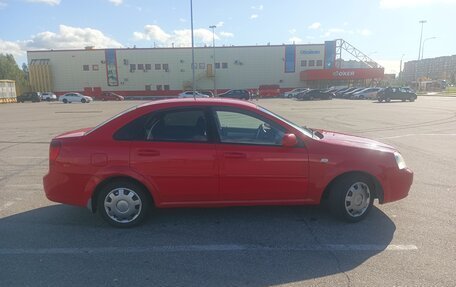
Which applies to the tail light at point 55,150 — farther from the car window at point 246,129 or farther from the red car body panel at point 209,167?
the car window at point 246,129

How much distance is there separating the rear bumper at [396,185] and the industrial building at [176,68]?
205ft

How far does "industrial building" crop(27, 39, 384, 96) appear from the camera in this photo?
65.4m

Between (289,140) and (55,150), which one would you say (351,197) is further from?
(55,150)

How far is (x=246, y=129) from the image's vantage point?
464cm

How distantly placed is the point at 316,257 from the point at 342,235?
0.67 m

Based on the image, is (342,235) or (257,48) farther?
(257,48)

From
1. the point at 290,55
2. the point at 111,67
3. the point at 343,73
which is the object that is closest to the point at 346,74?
the point at 343,73

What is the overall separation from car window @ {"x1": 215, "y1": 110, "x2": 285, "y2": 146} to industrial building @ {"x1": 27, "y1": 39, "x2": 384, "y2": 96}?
62558 mm

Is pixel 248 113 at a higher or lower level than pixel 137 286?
higher

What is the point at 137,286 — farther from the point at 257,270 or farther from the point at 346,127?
the point at 346,127

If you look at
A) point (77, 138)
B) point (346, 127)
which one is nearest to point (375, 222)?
point (77, 138)

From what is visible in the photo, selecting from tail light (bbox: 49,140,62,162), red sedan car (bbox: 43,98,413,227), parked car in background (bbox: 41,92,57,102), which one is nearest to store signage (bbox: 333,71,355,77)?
parked car in background (bbox: 41,92,57,102)

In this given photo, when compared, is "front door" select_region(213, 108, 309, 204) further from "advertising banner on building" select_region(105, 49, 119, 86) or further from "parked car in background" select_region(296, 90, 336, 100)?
"advertising banner on building" select_region(105, 49, 119, 86)

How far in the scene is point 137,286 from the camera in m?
3.06
